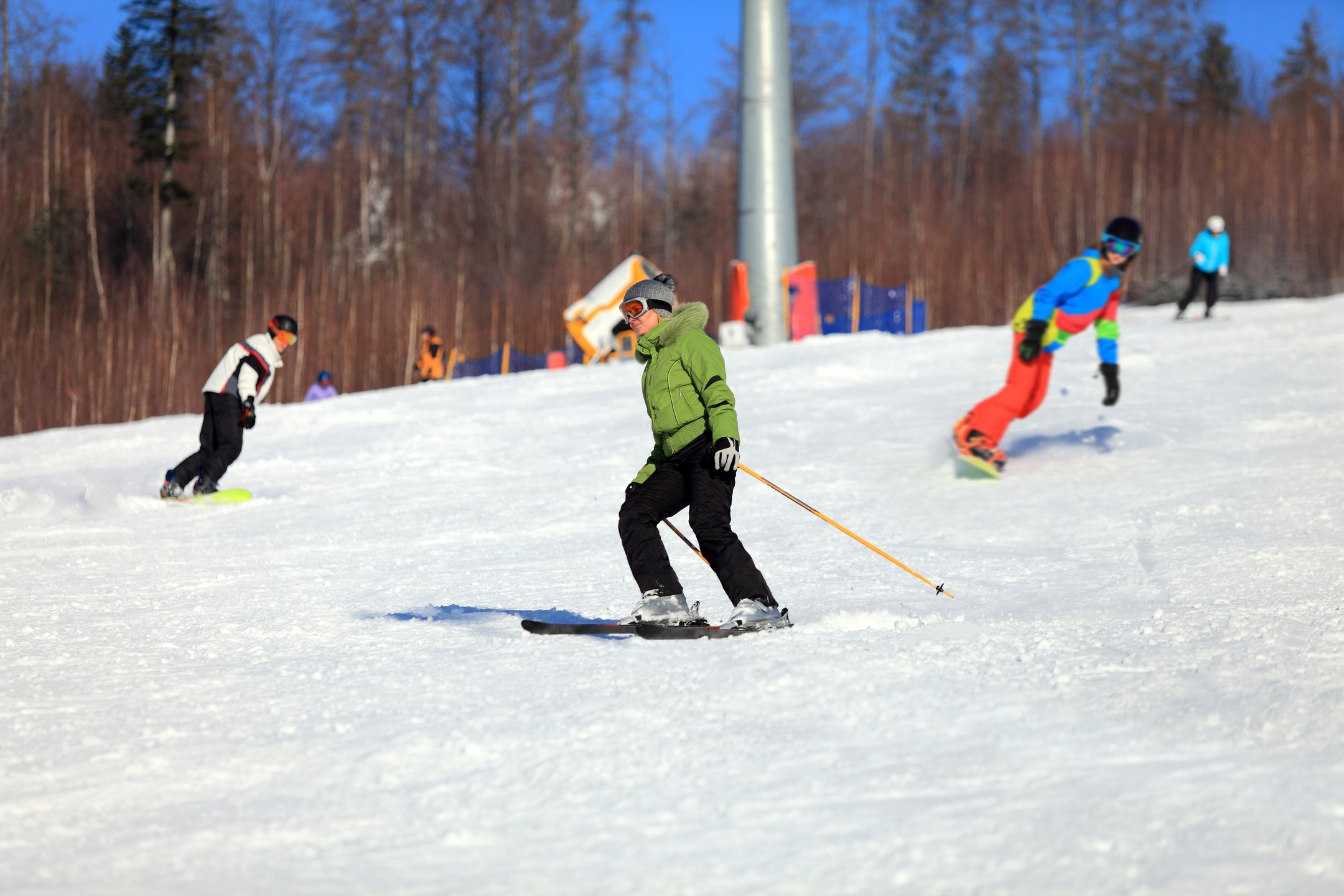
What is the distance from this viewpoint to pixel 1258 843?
272cm

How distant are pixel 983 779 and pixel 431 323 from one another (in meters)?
23.4

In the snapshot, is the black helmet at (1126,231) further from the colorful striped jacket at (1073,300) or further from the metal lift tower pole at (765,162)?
the metal lift tower pole at (765,162)

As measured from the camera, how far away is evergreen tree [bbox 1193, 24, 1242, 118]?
1507 inches

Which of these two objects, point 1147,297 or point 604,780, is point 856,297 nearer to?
point 1147,297

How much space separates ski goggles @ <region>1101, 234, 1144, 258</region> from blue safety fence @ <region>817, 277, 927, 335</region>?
1293 centimetres

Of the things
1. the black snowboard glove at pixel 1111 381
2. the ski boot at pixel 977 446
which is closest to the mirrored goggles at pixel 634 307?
the ski boot at pixel 977 446

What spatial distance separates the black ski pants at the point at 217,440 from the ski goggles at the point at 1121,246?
21.4ft

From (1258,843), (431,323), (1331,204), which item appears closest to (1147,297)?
(1331,204)

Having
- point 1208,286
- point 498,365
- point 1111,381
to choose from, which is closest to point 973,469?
point 1111,381

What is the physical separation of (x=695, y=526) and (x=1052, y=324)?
4921mm

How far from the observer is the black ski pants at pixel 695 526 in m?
4.82

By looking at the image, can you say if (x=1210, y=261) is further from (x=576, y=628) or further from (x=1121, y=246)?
(x=576, y=628)

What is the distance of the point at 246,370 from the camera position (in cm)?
969

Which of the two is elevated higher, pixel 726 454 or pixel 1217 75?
pixel 1217 75
